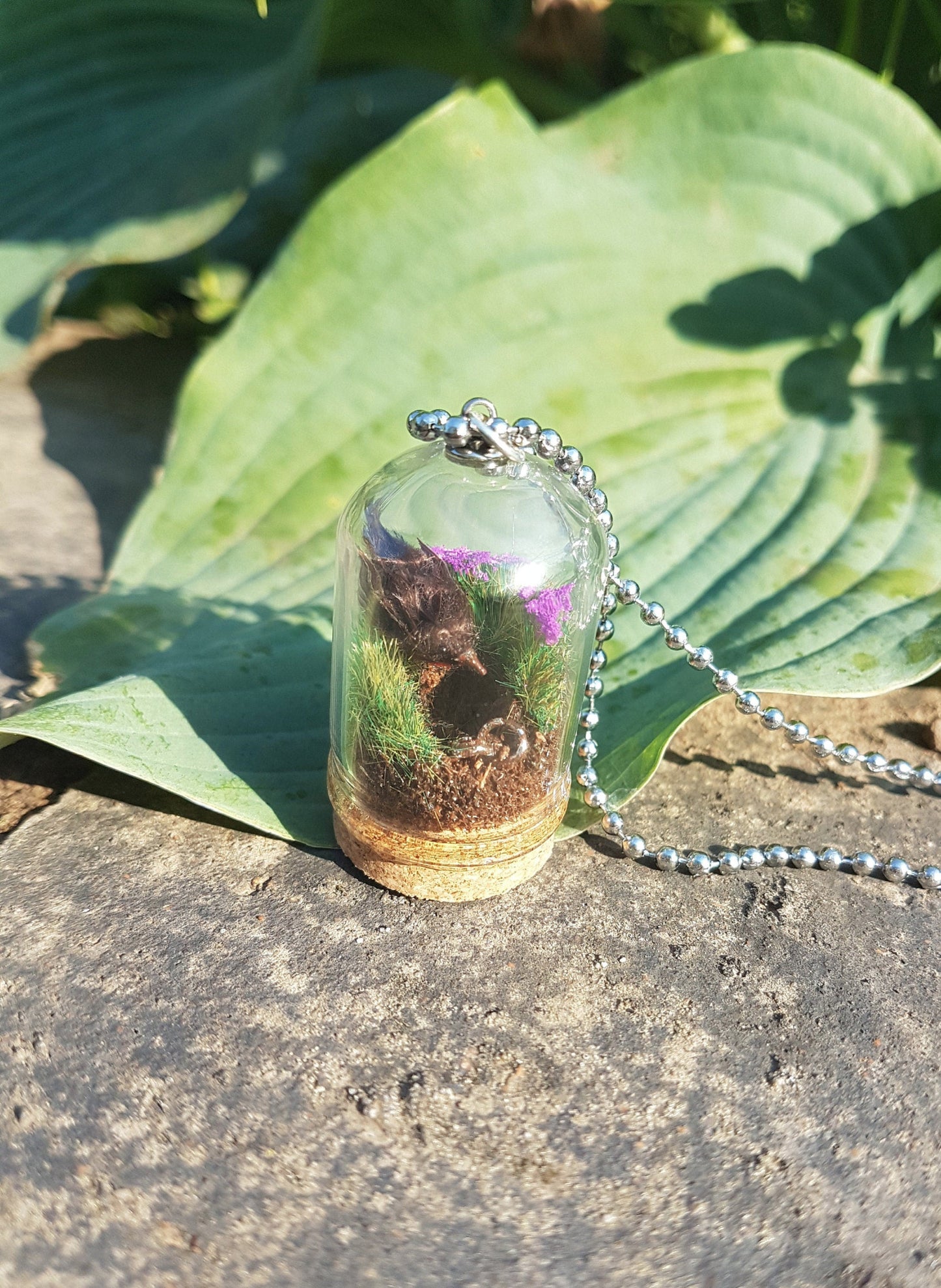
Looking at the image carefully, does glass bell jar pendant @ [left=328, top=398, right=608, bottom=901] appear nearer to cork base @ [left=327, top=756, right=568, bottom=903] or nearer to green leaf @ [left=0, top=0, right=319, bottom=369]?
cork base @ [left=327, top=756, right=568, bottom=903]

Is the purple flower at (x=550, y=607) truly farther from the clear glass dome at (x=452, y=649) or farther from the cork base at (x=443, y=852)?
the cork base at (x=443, y=852)

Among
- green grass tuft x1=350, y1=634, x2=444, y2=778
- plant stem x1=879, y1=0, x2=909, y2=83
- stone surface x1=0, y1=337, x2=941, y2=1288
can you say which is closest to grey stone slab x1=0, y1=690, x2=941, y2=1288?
stone surface x1=0, y1=337, x2=941, y2=1288

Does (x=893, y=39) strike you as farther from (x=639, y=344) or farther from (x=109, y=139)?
(x=109, y=139)

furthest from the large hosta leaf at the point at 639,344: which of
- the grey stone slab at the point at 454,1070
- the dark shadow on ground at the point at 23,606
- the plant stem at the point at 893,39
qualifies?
the grey stone slab at the point at 454,1070

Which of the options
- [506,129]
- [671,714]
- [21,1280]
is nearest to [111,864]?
[21,1280]

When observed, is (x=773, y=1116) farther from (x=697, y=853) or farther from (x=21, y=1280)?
(x=21, y=1280)

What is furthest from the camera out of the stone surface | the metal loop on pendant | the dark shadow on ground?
the dark shadow on ground

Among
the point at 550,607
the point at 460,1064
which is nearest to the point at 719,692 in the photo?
the point at 550,607
